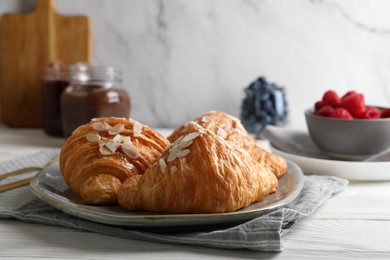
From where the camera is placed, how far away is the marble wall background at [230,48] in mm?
1696

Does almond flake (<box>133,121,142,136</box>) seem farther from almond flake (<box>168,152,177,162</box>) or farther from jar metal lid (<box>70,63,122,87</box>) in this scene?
jar metal lid (<box>70,63,122,87</box>)


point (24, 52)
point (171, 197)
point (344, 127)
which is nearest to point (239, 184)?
point (171, 197)

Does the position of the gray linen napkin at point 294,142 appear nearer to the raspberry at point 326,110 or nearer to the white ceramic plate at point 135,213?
the raspberry at point 326,110

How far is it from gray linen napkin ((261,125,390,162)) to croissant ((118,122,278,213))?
50 cm

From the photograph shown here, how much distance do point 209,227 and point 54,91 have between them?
903 millimetres

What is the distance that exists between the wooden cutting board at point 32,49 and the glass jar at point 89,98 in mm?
219

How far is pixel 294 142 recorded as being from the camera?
139cm

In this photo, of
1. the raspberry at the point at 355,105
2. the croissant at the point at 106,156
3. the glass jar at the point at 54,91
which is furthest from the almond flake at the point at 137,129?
the glass jar at the point at 54,91

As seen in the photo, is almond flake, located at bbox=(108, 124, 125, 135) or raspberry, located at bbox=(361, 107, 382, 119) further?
raspberry, located at bbox=(361, 107, 382, 119)

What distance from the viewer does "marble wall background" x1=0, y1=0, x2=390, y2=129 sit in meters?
1.70

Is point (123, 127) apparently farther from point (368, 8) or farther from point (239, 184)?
point (368, 8)

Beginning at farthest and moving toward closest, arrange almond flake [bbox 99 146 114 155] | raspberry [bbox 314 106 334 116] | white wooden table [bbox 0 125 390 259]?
1. raspberry [bbox 314 106 334 116]
2. almond flake [bbox 99 146 114 155]
3. white wooden table [bbox 0 125 390 259]

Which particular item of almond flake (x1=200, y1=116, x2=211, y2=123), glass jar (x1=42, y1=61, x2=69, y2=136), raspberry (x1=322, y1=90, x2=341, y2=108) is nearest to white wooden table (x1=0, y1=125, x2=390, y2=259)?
almond flake (x1=200, y1=116, x2=211, y2=123)

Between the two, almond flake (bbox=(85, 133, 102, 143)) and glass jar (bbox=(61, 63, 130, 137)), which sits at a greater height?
almond flake (bbox=(85, 133, 102, 143))
